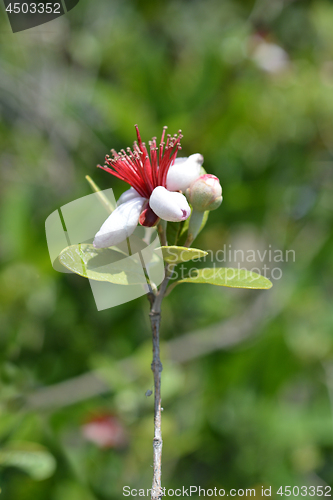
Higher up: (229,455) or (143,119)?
(143,119)

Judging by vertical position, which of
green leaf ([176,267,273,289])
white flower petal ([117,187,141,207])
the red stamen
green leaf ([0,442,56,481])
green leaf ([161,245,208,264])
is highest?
the red stamen

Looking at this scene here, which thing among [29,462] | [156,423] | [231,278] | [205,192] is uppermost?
[205,192]

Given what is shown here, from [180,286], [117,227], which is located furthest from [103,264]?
[180,286]

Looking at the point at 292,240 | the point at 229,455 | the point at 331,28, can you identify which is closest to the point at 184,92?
the point at 331,28

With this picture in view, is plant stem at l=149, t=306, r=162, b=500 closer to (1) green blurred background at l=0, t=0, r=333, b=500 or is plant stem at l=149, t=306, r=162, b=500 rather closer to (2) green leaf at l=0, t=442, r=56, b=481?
(2) green leaf at l=0, t=442, r=56, b=481

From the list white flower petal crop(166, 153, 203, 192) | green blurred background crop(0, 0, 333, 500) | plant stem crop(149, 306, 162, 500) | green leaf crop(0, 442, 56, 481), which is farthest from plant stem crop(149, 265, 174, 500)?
green blurred background crop(0, 0, 333, 500)

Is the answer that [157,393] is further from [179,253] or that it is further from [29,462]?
[29,462]

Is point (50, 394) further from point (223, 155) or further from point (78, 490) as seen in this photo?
point (223, 155)
